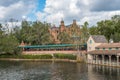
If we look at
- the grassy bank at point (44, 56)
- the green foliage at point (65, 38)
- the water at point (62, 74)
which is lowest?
the water at point (62, 74)

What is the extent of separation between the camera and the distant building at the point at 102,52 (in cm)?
7368

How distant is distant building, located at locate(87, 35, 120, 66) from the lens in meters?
73.7

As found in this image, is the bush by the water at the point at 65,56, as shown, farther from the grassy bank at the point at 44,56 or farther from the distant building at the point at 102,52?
the distant building at the point at 102,52

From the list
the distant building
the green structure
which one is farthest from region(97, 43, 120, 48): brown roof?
the green structure

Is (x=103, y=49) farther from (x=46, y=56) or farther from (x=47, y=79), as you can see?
(x=47, y=79)

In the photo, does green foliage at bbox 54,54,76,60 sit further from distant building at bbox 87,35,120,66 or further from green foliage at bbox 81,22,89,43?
green foliage at bbox 81,22,89,43

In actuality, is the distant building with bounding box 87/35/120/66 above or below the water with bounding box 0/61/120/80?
above

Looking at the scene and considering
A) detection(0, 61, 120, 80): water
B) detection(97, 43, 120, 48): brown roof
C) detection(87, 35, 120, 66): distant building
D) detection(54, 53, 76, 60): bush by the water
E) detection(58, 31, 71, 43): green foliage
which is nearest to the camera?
detection(0, 61, 120, 80): water

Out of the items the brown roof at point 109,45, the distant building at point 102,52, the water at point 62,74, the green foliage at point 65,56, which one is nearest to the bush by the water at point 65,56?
the green foliage at point 65,56

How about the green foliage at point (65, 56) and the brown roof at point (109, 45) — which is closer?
the brown roof at point (109, 45)

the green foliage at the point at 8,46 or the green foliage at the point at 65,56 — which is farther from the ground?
the green foliage at the point at 8,46

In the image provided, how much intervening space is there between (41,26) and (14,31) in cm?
2272

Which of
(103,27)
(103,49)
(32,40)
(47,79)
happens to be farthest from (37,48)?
(47,79)

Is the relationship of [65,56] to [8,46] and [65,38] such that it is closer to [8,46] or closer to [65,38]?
[8,46]
